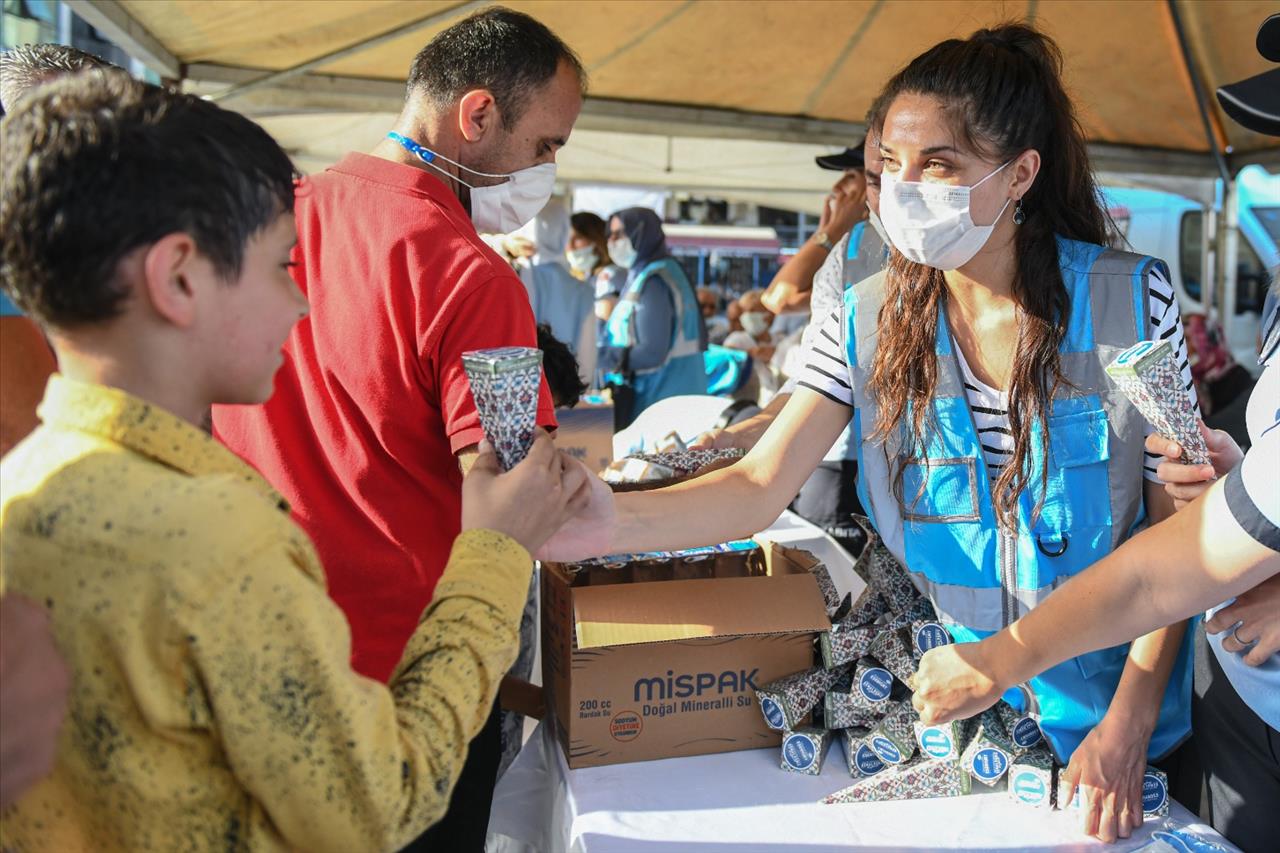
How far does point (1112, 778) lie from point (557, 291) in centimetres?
409

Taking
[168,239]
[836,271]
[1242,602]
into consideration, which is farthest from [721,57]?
[168,239]

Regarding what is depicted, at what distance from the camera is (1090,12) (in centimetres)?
418

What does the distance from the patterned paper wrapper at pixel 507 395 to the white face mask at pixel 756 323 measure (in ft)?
20.6

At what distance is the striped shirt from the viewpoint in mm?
1562

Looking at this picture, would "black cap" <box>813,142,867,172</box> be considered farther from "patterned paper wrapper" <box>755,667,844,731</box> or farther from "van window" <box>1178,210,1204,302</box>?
"van window" <box>1178,210,1204,302</box>

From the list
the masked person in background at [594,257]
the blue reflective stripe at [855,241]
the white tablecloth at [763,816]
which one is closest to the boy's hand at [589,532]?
the white tablecloth at [763,816]

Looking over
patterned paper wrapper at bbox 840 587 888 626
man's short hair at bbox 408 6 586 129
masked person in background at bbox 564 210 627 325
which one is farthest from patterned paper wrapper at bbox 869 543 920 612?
masked person in background at bbox 564 210 627 325

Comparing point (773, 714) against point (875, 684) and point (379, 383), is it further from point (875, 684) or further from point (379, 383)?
point (379, 383)

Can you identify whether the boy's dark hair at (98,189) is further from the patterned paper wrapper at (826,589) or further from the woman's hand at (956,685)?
→ the patterned paper wrapper at (826,589)

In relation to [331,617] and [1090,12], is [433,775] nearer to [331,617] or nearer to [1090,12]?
[331,617]

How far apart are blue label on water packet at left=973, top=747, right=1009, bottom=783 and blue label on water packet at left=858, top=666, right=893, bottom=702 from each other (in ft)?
0.59

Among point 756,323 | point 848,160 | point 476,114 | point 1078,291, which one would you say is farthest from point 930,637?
point 756,323

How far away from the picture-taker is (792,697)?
1.72m

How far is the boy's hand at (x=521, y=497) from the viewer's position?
1.03 metres
